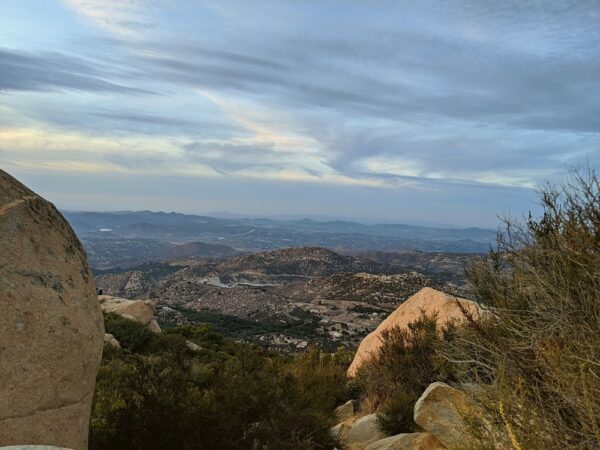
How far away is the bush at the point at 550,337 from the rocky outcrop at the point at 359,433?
2.24m

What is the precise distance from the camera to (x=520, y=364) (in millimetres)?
5535

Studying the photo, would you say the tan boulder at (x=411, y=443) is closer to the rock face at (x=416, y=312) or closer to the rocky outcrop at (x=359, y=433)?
the rocky outcrop at (x=359, y=433)

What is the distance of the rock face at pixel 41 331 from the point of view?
14.5ft

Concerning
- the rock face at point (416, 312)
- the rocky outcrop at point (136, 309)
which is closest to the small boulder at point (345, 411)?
the rock face at point (416, 312)

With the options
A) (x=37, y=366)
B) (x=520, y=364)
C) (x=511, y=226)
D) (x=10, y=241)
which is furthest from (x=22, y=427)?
(x=511, y=226)

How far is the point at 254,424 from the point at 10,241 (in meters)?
3.76

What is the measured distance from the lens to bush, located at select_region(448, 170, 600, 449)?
4.44 metres

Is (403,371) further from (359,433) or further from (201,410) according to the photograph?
(201,410)

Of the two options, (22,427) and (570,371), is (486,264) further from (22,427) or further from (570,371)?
(22,427)

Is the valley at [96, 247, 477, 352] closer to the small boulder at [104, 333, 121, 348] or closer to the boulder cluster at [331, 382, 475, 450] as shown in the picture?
the boulder cluster at [331, 382, 475, 450]

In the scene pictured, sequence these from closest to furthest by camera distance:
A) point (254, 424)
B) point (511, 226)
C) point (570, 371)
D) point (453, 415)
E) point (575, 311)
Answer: point (570, 371), point (575, 311), point (254, 424), point (453, 415), point (511, 226)

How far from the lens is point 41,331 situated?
4.71 metres

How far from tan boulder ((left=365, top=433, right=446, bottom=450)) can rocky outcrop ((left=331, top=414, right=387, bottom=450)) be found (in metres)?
0.75

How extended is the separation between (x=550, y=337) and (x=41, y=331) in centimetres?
541
